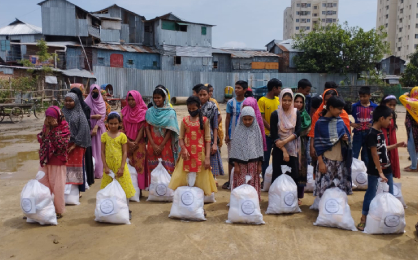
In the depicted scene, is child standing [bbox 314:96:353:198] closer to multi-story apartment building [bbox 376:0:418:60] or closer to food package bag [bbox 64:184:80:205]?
food package bag [bbox 64:184:80:205]

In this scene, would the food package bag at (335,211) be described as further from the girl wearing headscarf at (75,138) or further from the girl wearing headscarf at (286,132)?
the girl wearing headscarf at (75,138)

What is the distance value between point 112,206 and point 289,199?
2.12 meters

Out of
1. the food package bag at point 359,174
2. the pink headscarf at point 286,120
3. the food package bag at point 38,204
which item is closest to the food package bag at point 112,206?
the food package bag at point 38,204

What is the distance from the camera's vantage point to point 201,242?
11.6 feet

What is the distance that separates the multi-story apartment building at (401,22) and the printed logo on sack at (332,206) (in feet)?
196

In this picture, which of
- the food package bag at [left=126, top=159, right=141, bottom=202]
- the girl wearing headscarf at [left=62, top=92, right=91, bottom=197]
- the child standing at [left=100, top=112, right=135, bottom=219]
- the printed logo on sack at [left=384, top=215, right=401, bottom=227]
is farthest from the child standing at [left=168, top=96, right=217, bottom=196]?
the printed logo on sack at [left=384, top=215, right=401, bottom=227]

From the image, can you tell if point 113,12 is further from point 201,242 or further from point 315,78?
point 201,242

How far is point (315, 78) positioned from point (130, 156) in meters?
27.0

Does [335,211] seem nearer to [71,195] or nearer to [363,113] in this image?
[363,113]

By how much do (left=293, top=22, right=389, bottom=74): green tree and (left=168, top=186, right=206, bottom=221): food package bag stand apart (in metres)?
27.5

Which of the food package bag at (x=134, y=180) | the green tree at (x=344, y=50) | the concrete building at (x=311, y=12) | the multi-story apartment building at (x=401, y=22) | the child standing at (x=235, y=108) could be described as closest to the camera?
the food package bag at (x=134, y=180)

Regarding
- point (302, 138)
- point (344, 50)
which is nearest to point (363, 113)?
point (302, 138)

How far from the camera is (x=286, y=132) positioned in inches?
173

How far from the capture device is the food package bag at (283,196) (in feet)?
13.9
